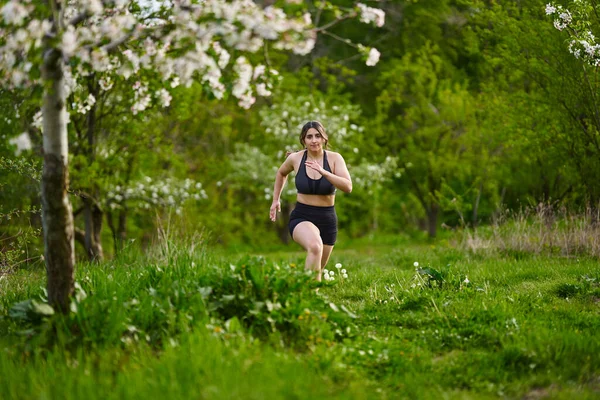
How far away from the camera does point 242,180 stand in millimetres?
18109

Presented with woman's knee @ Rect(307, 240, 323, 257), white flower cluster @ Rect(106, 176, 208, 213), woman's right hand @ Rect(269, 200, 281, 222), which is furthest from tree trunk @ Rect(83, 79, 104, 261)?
woman's knee @ Rect(307, 240, 323, 257)

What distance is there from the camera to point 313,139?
6473mm

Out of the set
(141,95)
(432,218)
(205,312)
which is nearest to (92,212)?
(141,95)

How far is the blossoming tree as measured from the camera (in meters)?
4.10

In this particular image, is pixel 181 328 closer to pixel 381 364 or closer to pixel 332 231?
pixel 381 364

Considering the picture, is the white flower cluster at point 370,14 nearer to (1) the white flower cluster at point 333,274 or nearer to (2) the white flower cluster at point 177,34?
(2) the white flower cluster at point 177,34

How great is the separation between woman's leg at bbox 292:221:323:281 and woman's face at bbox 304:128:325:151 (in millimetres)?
819

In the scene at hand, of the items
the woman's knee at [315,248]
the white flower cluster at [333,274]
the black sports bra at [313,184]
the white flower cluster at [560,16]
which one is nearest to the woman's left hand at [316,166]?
the black sports bra at [313,184]

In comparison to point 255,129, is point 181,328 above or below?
below

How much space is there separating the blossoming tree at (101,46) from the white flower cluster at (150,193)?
25.1 ft

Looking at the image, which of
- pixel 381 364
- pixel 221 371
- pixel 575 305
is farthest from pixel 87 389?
pixel 575 305

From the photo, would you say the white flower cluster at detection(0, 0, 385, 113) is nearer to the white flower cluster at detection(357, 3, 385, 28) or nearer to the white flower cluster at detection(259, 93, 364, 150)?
the white flower cluster at detection(357, 3, 385, 28)

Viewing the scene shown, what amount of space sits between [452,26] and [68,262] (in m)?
17.5

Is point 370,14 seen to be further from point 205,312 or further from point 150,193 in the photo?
point 150,193
